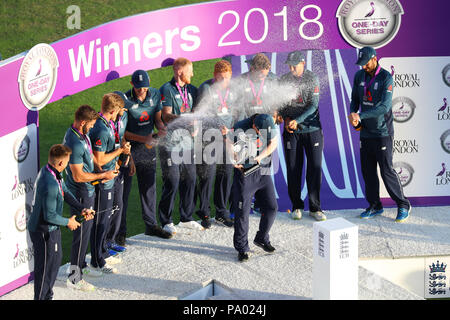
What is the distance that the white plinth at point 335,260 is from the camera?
7133 millimetres

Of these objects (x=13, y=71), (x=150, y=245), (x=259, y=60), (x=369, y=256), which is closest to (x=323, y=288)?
(x=369, y=256)

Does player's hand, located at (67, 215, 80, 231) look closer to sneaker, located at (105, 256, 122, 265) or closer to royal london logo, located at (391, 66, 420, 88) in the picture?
sneaker, located at (105, 256, 122, 265)

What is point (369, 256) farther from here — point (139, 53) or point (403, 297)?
point (139, 53)

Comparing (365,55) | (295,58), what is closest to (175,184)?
(295,58)

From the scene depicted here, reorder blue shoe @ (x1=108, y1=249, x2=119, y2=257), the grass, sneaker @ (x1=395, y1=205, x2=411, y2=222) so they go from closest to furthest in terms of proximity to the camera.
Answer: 1. blue shoe @ (x1=108, y1=249, x2=119, y2=257)
2. sneaker @ (x1=395, y1=205, x2=411, y2=222)
3. the grass

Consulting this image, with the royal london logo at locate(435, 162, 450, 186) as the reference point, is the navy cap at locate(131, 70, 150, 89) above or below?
above

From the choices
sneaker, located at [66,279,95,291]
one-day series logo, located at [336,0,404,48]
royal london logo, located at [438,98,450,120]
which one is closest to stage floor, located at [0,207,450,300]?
sneaker, located at [66,279,95,291]

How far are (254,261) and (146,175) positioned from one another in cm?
159

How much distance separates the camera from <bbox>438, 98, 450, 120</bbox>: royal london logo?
974 centimetres

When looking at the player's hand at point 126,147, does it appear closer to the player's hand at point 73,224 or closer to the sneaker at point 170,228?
the player's hand at point 73,224

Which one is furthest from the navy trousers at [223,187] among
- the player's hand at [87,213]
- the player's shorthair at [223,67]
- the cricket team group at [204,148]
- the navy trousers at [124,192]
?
the player's hand at [87,213]

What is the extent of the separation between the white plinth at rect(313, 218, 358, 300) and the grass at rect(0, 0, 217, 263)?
4812 millimetres

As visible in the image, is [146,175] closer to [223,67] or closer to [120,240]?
[120,240]

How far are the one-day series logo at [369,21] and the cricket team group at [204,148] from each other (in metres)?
0.45
